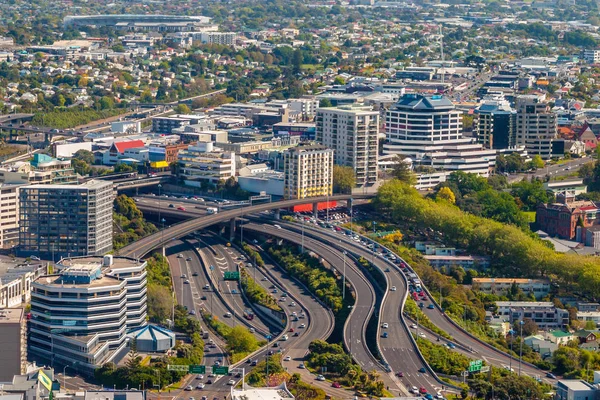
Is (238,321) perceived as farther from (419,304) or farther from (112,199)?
(112,199)

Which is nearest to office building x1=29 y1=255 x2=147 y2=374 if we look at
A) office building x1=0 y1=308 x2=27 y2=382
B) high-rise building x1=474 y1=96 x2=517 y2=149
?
office building x1=0 y1=308 x2=27 y2=382

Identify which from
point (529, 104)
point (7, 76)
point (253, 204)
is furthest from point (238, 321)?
point (7, 76)

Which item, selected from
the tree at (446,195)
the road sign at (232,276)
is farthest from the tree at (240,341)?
the tree at (446,195)

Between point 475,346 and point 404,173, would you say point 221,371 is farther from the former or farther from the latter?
point 404,173

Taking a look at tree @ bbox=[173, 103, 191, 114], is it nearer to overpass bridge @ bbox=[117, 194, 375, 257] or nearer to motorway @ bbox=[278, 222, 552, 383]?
overpass bridge @ bbox=[117, 194, 375, 257]

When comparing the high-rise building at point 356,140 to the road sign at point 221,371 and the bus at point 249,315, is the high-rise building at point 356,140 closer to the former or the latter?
the bus at point 249,315

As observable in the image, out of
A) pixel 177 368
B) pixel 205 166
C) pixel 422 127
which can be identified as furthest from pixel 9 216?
pixel 422 127

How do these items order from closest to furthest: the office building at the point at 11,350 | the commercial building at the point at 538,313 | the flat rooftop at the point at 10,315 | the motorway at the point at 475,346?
the office building at the point at 11,350, the flat rooftop at the point at 10,315, the motorway at the point at 475,346, the commercial building at the point at 538,313
